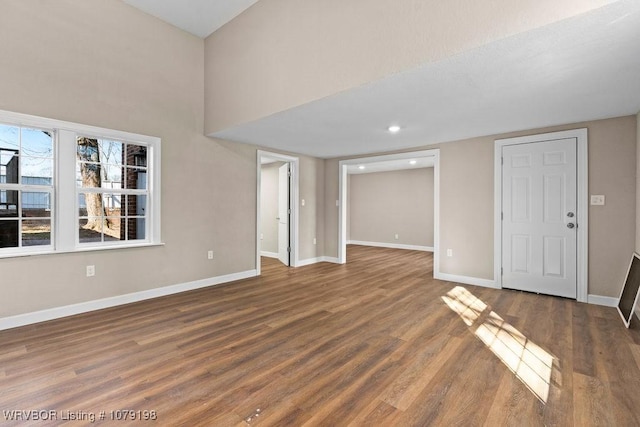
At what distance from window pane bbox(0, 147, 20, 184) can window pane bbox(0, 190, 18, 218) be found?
11 cm

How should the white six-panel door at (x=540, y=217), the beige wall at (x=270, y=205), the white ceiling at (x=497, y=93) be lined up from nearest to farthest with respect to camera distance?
the white ceiling at (x=497, y=93), the white six-panel door at (x=540, y=217), the beige wall at (x=270, y=205)

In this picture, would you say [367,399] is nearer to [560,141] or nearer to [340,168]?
[560,141]

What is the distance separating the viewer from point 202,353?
8.07 feet

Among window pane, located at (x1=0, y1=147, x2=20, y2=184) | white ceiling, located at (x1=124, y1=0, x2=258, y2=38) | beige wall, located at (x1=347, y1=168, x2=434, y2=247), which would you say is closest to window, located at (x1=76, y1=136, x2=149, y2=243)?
window pane, located at (x1=0, y1=147, x2=20, y2=184)

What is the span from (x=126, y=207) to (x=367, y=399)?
371 cm

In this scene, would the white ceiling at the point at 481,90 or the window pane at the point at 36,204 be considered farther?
the window pane at the point at 36,204

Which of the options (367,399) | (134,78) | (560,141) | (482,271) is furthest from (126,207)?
(560,141)

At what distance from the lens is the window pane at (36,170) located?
3172mm

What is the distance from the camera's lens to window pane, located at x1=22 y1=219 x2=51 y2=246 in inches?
126

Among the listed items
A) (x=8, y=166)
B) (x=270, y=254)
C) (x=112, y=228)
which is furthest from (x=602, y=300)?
(x=8, y=166)

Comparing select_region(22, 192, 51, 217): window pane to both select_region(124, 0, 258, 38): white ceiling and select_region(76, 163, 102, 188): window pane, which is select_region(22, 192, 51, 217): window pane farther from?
select_region(124, 0, 258, 38): white ceiling

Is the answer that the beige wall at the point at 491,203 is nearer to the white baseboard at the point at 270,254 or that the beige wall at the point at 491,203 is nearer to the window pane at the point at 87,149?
the white baseboard at the point at 270,254

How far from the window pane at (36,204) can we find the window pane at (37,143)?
42 cm

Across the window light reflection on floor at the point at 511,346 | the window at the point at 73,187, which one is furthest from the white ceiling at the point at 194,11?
the window light reflection on floor at the point at 511,346
